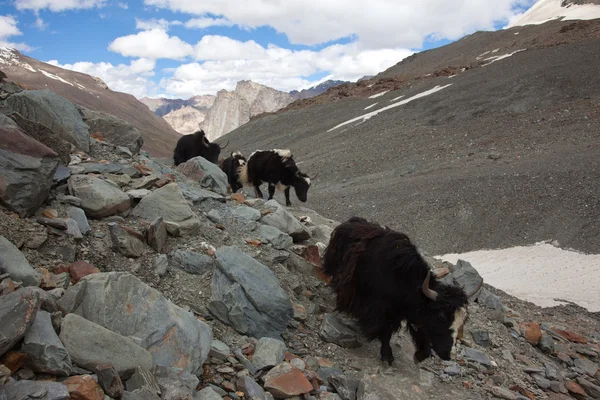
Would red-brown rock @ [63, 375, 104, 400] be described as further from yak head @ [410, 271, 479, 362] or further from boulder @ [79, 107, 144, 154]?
boulder @ [79, 107, 144, 154]

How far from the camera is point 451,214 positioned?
14.3m

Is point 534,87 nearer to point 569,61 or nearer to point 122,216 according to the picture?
point 569,61

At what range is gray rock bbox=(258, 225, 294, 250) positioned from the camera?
229 inches

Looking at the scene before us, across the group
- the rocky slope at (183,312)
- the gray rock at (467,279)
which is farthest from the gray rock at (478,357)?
the gray rock at (467,279)

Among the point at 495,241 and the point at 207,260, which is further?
the point at 495,241

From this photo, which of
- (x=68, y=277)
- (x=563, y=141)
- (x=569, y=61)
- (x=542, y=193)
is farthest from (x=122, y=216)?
(x=569, y=61)

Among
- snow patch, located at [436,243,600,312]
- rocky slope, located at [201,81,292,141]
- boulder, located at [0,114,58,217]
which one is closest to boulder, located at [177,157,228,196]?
boulder, located at [0,114,58,217]

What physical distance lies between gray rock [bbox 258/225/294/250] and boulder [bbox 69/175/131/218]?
175 centimetres

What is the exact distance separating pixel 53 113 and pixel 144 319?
4.66 m

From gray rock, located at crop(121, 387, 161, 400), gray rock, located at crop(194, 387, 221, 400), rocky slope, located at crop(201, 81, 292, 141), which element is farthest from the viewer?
rocky slope, located at crop(201, 81, 292, 141)

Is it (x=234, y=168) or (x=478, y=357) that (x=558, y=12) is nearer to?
(x=234, y=168)

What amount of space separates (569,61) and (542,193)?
16831mm

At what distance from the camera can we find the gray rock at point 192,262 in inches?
182

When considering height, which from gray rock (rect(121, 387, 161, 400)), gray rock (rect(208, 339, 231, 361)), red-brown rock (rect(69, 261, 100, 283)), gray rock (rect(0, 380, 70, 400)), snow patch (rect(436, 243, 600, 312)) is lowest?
snow patch (rect(436, 243, 600, 312))
